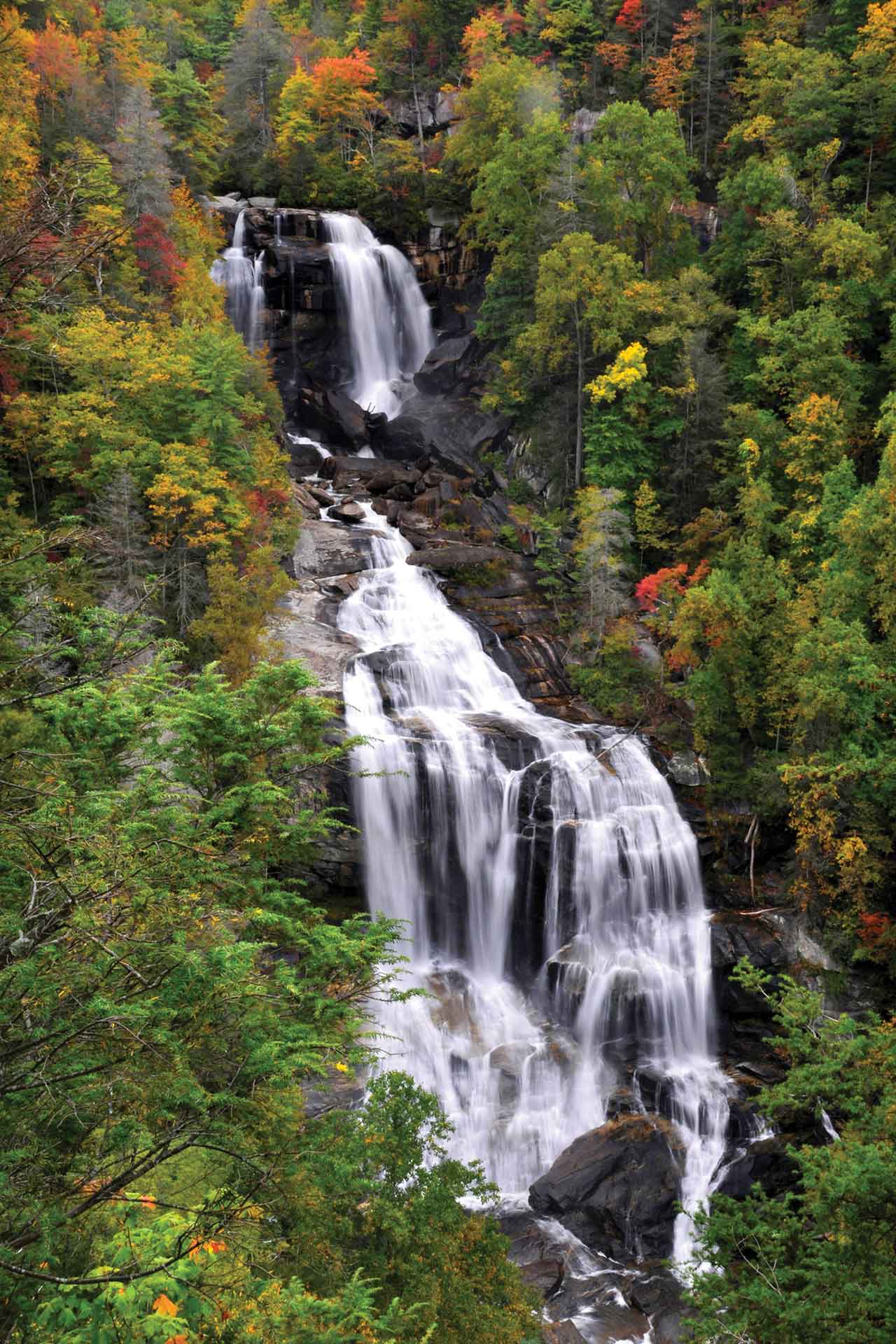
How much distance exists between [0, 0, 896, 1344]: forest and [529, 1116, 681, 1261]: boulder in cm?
120

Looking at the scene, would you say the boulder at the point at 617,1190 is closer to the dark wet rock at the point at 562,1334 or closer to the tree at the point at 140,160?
the dark wet rock at the point at 562,1334

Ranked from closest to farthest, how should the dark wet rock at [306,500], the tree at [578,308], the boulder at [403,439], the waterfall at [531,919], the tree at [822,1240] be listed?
1. the tree at [822,1240]
2. the waterfall at [531,919]
3. the tree at [578,308]
4. the dark wet rock at [306,500]
5. the boulder at [403,439]

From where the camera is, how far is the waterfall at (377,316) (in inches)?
1619

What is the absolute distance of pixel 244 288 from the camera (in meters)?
39.7

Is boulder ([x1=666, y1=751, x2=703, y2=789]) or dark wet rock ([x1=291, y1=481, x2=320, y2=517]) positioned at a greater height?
dark wet rock ([x1=291, y1=481, x2=320, y2=517])

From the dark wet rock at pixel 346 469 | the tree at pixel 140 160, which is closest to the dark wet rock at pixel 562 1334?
the dark wet rock at pixel 346 469

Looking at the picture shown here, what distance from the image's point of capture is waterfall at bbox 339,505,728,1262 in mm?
18938

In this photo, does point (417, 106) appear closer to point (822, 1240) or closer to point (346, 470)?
point (346, 470)

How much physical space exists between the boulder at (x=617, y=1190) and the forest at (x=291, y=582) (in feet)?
3.95

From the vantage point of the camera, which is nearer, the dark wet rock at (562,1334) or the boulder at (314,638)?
the dark wet rock at (562,1334)

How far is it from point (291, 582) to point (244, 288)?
19832mm

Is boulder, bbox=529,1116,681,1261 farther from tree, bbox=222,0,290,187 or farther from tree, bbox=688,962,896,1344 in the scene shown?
tree, bbox=222,0,290,187

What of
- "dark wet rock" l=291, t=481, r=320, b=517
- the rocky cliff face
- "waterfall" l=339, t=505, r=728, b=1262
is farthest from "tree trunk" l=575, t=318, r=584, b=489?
"waterfall" l=339, t=505, r=728, b=1262

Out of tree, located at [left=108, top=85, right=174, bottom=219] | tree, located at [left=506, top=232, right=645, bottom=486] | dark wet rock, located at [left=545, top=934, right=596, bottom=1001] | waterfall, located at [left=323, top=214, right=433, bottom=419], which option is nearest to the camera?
dark wet rock, located at [left=545, top=934, right=596, bottom=1001]
